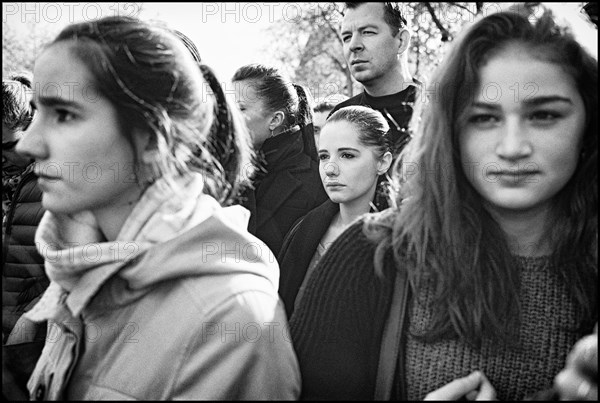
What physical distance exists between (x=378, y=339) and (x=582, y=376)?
0.60m

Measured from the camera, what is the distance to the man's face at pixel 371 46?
Result: 3.64 meters

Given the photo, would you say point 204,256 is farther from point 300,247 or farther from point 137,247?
point 300,247

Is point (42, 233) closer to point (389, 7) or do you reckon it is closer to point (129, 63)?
point (129, 63)

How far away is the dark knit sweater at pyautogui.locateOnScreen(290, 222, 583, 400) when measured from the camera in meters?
1.67

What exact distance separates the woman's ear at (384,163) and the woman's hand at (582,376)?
212cm

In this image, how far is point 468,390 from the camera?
158cm

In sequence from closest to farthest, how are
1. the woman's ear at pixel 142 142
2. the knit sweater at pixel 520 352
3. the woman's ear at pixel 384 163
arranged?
the knit sweater at pixel 520 352 < the woman's ear at pixel 142 142 < the woman's ear at pixel 384 163

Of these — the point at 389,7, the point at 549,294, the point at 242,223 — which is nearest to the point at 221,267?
the point at 242,223

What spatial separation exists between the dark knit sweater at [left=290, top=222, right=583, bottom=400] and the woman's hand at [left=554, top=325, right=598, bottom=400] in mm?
388

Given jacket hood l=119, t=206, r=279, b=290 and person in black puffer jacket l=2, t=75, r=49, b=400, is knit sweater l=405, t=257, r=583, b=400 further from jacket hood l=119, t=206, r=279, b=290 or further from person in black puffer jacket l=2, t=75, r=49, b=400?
person in black puffer jacket l=2, t=75, r=49, b=400

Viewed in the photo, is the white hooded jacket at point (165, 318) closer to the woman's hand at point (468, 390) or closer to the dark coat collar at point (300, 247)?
the woman's hand at point (468, 390)

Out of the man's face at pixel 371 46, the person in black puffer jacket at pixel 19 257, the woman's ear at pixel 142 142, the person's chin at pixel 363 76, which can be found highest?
the man's face at pixel 371 46

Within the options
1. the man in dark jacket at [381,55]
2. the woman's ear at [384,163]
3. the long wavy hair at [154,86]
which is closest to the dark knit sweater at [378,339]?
the long wavy hair at [154,86]

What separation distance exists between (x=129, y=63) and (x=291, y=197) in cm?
200
